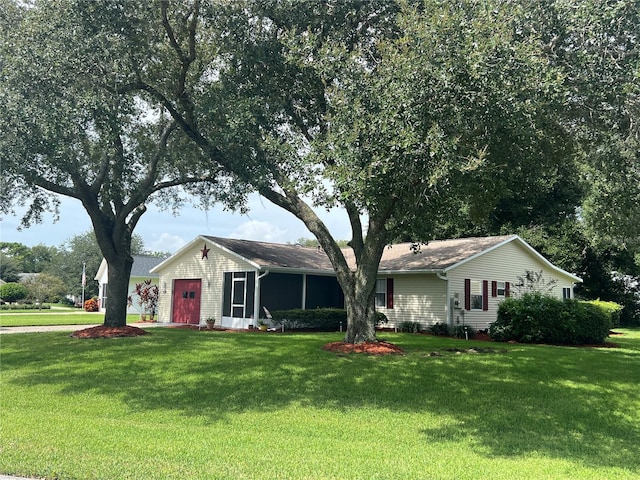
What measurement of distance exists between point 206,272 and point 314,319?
5.91 metres

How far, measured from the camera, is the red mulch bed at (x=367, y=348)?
1324cm

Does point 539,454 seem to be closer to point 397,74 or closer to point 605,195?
point 397,74

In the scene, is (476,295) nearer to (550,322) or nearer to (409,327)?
(409,327)

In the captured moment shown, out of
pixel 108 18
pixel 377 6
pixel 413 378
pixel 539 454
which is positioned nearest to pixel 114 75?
pixel 108 18

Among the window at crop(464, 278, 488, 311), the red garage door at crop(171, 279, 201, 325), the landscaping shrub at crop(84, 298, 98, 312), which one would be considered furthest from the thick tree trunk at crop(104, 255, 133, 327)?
the landscaping shrub at crop(84, 298, 98, 312)

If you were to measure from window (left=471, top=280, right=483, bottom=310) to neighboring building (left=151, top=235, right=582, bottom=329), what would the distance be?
0.04 m

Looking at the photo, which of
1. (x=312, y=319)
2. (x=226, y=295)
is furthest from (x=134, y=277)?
(x=312, y=319)

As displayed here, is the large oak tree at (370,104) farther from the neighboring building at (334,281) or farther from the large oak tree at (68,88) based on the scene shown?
the neighboring building at (334,281)

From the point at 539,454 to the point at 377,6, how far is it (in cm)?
1010

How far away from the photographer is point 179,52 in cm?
1337

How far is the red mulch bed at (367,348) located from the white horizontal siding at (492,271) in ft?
26.6

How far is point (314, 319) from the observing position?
71.1ft

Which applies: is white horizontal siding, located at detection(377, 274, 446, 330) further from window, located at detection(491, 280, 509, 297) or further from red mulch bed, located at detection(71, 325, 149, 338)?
red mulch bed, located at detection(71, 325, 149, 338)

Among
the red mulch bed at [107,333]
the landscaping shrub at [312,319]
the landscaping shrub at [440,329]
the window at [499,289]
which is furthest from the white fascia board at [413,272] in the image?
the red mulch bed at [107,333]
